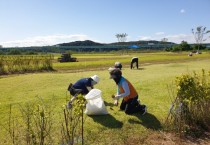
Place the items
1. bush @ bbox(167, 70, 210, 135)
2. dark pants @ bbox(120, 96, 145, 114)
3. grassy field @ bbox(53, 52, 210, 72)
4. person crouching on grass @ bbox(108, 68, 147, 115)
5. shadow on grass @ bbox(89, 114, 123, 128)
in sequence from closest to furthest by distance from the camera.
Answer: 1. bush @ bbox(167, 70, 210, 135)
2. shadow on grass @ bbox(89, 114, 123, 128)
3. person crouching on grass @ bbox(108, 68, 147, 115)
4. dark pants @ bbox(120, 96, 145, 114)
5. grassy field @ bbox(53, 52, 210, 72)

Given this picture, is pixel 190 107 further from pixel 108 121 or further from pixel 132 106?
pixel 108 121

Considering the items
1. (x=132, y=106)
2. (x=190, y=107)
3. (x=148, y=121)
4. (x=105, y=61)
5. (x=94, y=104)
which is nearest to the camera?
(x=190, y=107)

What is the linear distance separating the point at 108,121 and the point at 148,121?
1126mm

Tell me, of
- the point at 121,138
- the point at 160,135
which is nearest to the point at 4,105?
the point at 121,138

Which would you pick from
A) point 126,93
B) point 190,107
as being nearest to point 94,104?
point 126,93

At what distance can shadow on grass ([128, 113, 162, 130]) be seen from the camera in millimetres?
7226

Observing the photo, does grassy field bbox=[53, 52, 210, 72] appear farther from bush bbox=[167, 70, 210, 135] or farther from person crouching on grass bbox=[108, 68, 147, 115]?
bush bbox=[167, 70, 210, 135]

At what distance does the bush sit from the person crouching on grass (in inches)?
46.1

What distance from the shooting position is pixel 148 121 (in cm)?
753

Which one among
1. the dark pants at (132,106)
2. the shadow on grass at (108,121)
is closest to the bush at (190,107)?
the dark pants at (132,106)

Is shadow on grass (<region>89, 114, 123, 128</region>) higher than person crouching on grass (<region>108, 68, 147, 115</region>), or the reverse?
person crouching on grass (<region>108, 68, 147, 115</region>)

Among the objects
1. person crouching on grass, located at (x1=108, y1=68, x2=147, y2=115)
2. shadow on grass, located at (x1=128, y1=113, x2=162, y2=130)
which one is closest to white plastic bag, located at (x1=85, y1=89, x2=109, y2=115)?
person crouching on grass, located at (x1=108, y1=68, x2=147, y2=115)

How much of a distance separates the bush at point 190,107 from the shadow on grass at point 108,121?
4.80ft

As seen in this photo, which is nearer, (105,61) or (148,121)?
(148,121)
